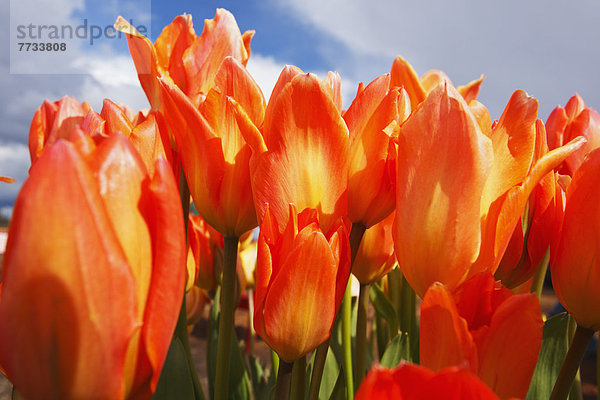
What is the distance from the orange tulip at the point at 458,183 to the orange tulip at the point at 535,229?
0.04 metres

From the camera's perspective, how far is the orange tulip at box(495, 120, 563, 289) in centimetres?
36

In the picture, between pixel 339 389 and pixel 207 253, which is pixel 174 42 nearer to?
pixel 207 253

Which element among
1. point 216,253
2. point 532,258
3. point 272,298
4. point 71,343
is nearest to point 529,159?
point 532,258

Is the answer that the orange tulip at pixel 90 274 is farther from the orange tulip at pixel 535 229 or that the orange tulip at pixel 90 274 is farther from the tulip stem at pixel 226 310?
the orange tulip at pixel 535 229

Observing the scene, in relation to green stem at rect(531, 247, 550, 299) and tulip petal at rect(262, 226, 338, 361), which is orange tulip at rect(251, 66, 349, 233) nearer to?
tulip petal at rect(262, 226, 338, 361)

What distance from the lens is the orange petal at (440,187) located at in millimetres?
304

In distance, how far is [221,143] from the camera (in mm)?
379

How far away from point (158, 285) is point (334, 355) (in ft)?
2.02

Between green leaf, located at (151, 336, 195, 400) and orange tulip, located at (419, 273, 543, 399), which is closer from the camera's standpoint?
orange tulip, located at (419, 273, 543, 399)

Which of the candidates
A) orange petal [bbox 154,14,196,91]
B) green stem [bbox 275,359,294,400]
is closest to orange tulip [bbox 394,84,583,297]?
green stem [bbox 275,359,294,400]

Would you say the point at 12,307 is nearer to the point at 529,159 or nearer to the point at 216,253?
the point at 529,159

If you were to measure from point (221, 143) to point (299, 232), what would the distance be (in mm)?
112

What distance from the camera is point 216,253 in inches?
29.0

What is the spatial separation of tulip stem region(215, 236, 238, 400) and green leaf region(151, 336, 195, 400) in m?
0.03
